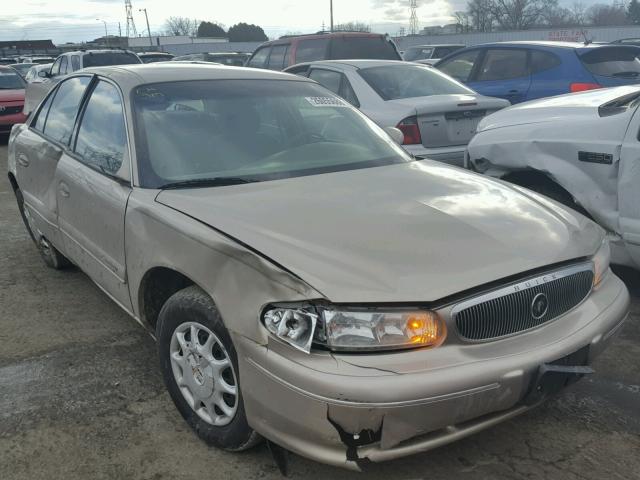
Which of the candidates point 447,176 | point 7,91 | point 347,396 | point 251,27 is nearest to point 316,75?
point 447,176

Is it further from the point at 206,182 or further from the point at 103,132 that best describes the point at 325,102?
the point at 103,132

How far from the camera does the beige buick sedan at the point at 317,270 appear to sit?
2.12m

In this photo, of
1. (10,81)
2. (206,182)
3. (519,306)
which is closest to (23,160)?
(206,182)

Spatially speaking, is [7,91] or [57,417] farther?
[7,91]

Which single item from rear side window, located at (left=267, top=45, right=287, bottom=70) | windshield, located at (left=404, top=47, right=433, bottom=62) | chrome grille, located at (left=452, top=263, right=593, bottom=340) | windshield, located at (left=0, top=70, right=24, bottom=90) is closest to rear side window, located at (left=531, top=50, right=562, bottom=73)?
rear side window, located at (left=267, top=45, right=287, bottom=70)

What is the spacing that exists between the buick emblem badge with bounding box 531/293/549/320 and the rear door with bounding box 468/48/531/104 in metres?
6.07

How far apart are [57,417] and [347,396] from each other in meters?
1.65

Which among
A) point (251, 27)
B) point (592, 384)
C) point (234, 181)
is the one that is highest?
point (251, 27)

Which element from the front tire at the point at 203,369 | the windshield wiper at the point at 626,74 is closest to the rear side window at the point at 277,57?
the windshield wiper at the point at 626,74

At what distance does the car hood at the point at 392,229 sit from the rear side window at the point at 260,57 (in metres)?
8.47

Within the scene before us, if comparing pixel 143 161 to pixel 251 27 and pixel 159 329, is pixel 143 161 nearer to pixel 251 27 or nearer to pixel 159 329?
pixel 159 329

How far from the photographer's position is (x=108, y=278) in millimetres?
3352

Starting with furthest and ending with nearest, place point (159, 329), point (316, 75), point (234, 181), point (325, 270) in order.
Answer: point (316, 75)
point (234, 181)
point (159, 329)
point (325, 270)

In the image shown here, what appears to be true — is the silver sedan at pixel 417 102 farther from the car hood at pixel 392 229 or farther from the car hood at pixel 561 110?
the car hood at pixel 392 229
